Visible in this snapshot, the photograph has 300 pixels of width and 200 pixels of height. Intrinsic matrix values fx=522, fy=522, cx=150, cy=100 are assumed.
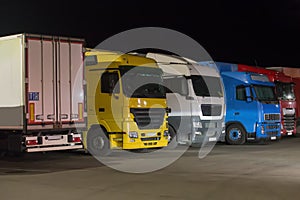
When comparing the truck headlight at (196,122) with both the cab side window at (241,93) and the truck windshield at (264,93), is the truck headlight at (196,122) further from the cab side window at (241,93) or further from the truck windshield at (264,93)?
the truck windshield at (264,93)

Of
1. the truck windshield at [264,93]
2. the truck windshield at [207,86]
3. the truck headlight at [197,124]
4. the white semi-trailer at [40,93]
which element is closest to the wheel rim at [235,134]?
the truck windshield at [264,93]

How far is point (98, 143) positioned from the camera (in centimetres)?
1806

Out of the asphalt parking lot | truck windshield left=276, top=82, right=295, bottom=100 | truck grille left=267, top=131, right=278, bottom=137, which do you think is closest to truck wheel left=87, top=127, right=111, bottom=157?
the asphalt parking lot

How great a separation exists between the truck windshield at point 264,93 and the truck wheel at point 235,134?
163 cm

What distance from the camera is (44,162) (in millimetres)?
16797

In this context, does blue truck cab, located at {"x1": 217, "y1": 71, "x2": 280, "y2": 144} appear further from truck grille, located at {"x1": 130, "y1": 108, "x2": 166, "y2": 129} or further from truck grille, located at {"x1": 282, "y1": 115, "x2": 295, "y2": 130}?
truck grille, located at {"x1": 130, "y1": 108, "x2": 166, "y2": 129}

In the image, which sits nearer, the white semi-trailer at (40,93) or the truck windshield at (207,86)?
the white semi-trailer at (40,93)

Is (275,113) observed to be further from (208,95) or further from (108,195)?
(108,195)

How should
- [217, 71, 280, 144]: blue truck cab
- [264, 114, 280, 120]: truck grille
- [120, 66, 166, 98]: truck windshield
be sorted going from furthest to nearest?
1. [264, 114, 280, 120]: truck grille
2. [217, 71, 280, 144]: blue truck cab
3. [120, 66, 166, 98]: truck windshield

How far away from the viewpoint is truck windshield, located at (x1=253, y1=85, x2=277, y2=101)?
2347 cm

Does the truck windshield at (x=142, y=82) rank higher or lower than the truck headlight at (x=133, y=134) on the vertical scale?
higher

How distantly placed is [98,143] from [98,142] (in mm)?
37

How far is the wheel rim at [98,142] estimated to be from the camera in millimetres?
17938

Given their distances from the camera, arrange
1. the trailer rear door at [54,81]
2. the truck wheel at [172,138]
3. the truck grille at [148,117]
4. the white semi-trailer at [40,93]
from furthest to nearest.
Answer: the truck wheel at [172,138]
the truck grille at [148,117]
the trailer rear door at [54,81]
the white semi-trailer at [40,93]
